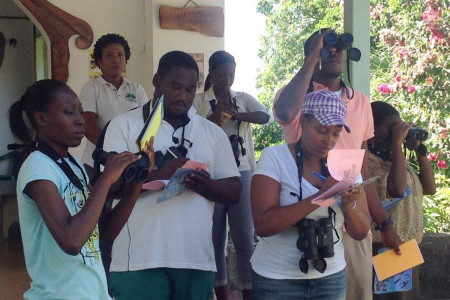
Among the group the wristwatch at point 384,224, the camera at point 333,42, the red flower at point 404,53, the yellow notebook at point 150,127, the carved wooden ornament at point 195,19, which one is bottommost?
the wristwatch at point 384,224

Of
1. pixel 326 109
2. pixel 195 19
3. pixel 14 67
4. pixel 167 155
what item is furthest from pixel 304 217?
pixel 14 67

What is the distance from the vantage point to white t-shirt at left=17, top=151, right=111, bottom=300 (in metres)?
2.54

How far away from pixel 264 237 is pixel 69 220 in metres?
1.07

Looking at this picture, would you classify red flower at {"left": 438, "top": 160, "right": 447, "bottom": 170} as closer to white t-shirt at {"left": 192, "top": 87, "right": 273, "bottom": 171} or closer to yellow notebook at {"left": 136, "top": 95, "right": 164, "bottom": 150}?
white t-shirt at {"left": 192, "top": 87, "right": 273, "bottom": 171}

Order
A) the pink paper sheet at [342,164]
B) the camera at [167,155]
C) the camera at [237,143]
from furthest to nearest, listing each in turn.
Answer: the camera at [237,143], the camera at [167,155], the pink paper sheet at [342,164]

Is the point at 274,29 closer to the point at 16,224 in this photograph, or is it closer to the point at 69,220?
the point at 16,224

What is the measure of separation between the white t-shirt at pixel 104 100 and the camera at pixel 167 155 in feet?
5.58

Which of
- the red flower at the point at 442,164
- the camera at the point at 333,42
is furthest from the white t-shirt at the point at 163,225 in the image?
the red flower at the point at 442,164

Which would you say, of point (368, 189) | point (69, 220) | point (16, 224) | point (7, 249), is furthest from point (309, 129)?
point (16, 224)

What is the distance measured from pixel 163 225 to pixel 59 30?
14.8 ft

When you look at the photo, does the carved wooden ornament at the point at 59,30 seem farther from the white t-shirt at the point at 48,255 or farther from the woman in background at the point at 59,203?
the white t-shirt at the point at 48,255

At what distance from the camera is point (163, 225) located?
10.8 feet

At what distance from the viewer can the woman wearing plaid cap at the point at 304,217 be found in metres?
3.11

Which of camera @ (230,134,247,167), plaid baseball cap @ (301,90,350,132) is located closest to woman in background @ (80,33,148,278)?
camera @ (230,134,247,167)
